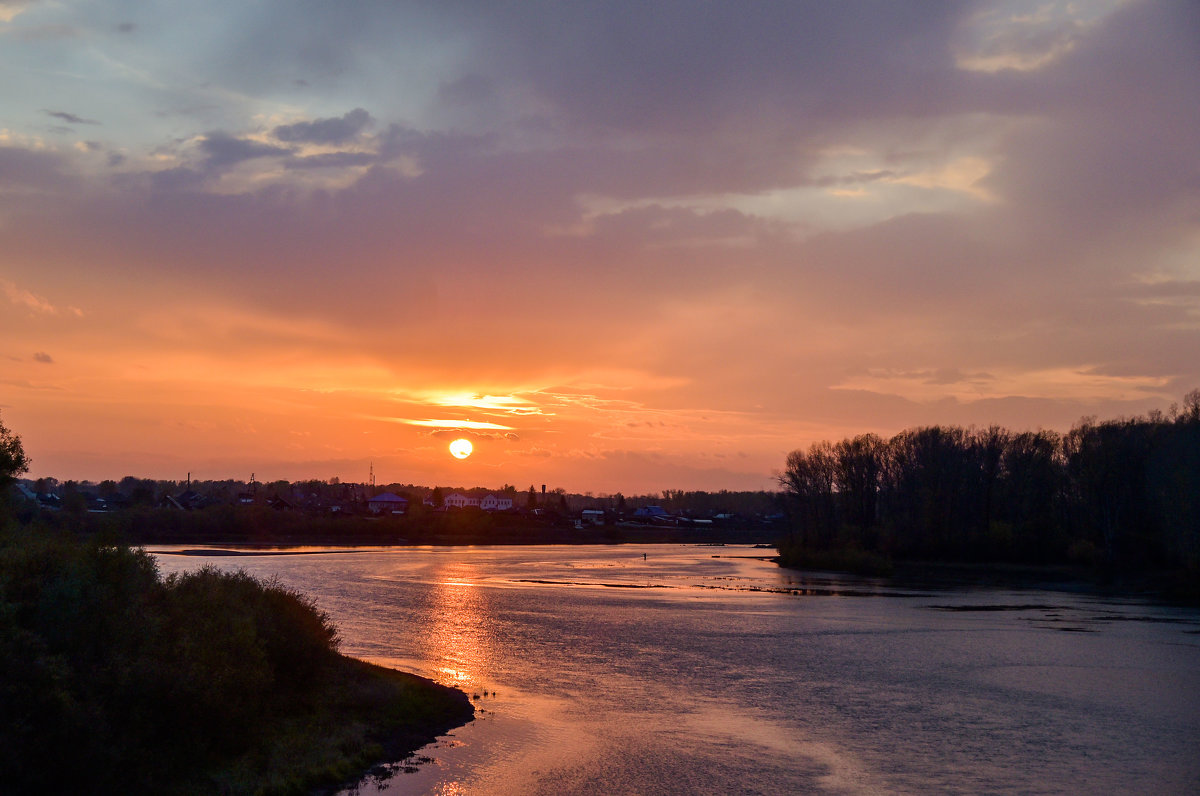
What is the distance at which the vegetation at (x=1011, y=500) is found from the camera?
284 feet

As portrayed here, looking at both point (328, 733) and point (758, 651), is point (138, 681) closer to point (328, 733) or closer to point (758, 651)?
point (328, 733)

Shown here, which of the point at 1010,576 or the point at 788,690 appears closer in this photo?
the point at 788,690

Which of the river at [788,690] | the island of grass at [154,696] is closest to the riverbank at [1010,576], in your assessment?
the river at [788,690]

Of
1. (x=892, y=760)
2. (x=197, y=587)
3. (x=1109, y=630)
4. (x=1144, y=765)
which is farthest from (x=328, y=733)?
(x=1109, y=630)

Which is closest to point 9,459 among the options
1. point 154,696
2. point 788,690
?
point 154,696

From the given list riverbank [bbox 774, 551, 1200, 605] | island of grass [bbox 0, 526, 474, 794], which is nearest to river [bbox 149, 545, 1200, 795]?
island of grass [bbox 0, 526, 474, 794]

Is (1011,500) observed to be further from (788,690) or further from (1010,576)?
(788,690)

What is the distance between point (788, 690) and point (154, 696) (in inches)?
898

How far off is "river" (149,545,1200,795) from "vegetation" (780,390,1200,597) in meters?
24.2

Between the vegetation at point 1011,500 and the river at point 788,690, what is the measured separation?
24.2 metres

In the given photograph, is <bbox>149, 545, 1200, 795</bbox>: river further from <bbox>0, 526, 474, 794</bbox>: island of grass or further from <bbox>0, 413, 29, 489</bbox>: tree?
<bbox>0, 413, 29, 489</bbox>: tree

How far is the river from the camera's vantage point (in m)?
22.2

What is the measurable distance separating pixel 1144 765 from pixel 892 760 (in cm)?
703

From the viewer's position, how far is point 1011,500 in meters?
115
